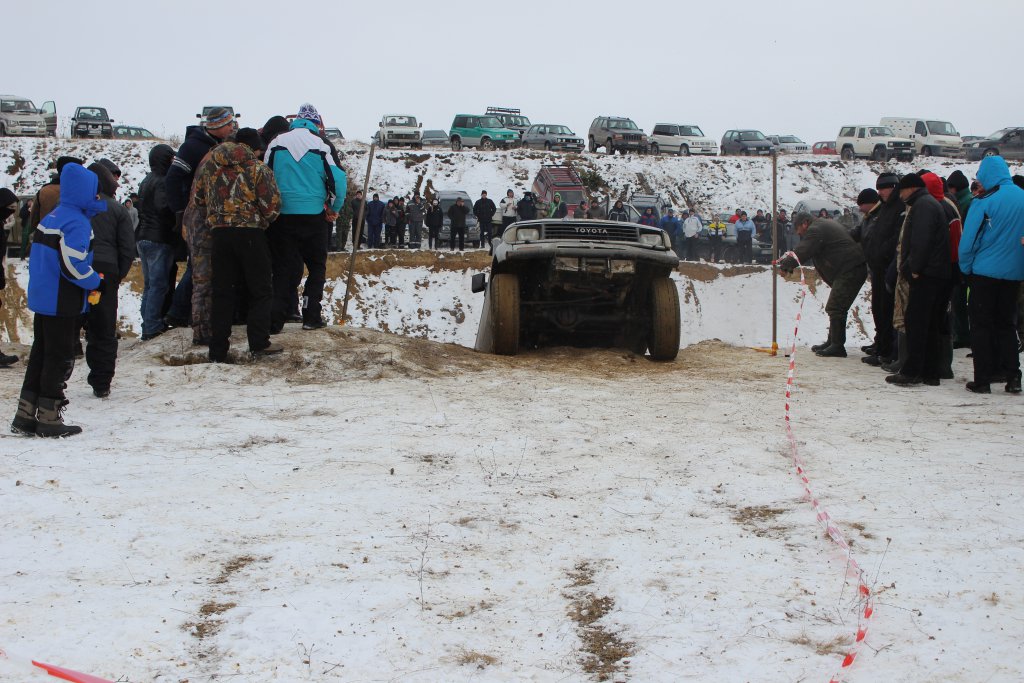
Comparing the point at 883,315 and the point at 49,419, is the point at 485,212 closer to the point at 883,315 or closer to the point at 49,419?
the point at 883,315

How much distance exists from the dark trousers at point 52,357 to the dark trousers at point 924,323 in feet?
21.3

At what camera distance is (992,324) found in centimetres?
789

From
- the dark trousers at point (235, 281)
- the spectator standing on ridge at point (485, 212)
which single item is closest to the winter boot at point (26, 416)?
the dark trousers at point (235, 281)

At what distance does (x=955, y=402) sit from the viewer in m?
7.48

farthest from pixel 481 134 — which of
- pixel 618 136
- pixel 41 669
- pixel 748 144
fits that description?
pixel 41 669

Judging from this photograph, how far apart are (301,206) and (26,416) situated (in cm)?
327

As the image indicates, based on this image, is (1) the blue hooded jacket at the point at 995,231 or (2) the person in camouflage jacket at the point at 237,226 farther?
(2) the person in camouflage jacket at the point at 237,226

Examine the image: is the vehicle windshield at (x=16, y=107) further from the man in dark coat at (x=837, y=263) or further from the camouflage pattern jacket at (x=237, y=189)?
the man in dark coat at (x=837, y=263)

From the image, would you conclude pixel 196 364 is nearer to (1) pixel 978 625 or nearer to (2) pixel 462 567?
(2) pixel 462 567

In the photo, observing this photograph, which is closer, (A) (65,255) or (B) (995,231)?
(A) (65,255)

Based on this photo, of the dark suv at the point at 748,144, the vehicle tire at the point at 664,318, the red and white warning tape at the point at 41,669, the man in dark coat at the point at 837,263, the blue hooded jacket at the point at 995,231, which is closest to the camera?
the red and white warning tape at the point at 41,669

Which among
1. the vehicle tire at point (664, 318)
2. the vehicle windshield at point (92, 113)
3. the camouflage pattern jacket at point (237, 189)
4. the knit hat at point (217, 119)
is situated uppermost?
the vehicle windshield at point (92, 113)

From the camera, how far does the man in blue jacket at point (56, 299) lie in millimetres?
5902

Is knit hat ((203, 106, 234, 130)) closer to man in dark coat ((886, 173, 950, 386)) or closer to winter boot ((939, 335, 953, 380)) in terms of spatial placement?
man in dark coat ((886, 173, 950, 386))
